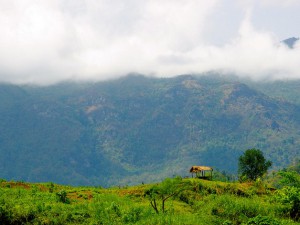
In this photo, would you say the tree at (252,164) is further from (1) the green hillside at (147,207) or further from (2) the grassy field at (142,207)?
(1) the green hillside at (147,207)

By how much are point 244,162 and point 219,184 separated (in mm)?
64907

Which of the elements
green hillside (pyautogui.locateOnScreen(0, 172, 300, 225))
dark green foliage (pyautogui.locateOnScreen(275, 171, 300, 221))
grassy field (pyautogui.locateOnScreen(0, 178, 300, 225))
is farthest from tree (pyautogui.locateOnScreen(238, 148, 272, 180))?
dark green foliage (pyautogui.locateOnScreen(275, 171, 300, 221))

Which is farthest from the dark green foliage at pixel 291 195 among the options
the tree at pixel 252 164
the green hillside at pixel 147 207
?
the tree at pixel 252 164

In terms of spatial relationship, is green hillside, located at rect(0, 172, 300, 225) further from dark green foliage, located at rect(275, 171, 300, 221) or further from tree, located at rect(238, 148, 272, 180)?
tree, located at rect(238, 148, 272, 180)

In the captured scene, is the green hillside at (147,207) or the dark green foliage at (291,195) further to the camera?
the dark green foliage at (291,195)

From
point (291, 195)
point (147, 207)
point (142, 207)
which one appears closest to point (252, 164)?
point (291, 195)

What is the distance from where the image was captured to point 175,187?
3566cm

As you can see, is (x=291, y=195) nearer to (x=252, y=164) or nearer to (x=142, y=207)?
(x=142, y=207)

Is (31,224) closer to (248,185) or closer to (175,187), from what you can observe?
(175,187)

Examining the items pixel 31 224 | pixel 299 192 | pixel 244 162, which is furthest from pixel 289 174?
pixel 244 162

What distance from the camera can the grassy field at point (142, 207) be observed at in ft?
106

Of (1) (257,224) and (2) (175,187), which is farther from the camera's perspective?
(2) (175,187)

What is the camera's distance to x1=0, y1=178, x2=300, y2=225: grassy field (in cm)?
3222

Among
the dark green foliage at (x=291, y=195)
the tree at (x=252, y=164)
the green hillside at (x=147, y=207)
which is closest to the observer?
the green hillside at (x=147, y=207)
